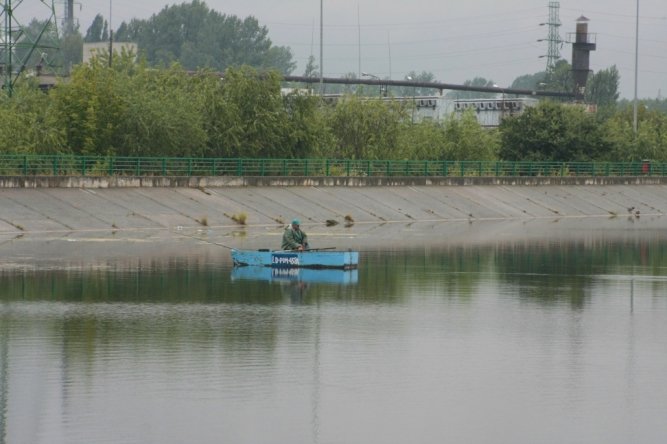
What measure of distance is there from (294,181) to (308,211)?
5.74m

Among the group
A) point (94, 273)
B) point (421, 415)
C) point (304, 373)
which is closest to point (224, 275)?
point (94, 273)

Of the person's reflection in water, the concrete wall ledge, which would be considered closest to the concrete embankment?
Result: the concrete wall ledge

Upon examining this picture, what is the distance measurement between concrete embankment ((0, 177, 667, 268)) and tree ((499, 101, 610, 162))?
9945 millimetres

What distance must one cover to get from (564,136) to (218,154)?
94.9 ft

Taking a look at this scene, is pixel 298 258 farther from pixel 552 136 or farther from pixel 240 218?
pixel 552 136

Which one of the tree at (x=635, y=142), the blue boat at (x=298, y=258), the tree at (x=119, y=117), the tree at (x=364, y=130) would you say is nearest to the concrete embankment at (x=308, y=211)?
the blue boat at (x=298, y=258)

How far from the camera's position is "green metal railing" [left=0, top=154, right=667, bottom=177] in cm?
5850

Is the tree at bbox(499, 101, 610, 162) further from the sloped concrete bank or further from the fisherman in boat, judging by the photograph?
the fisherman in boat

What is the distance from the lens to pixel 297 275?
114 feet

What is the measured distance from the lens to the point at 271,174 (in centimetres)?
6906

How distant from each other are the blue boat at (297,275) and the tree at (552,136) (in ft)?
186

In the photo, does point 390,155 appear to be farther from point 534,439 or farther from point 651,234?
point 534,439

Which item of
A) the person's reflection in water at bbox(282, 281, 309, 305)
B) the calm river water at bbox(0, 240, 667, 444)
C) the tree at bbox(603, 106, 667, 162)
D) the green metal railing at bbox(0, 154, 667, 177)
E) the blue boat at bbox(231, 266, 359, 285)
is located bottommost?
the blue boat at bbox(231, 266, 359, 285)

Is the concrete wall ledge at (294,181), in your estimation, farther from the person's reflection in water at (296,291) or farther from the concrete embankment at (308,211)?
the person's reflection in water at (296,291)
